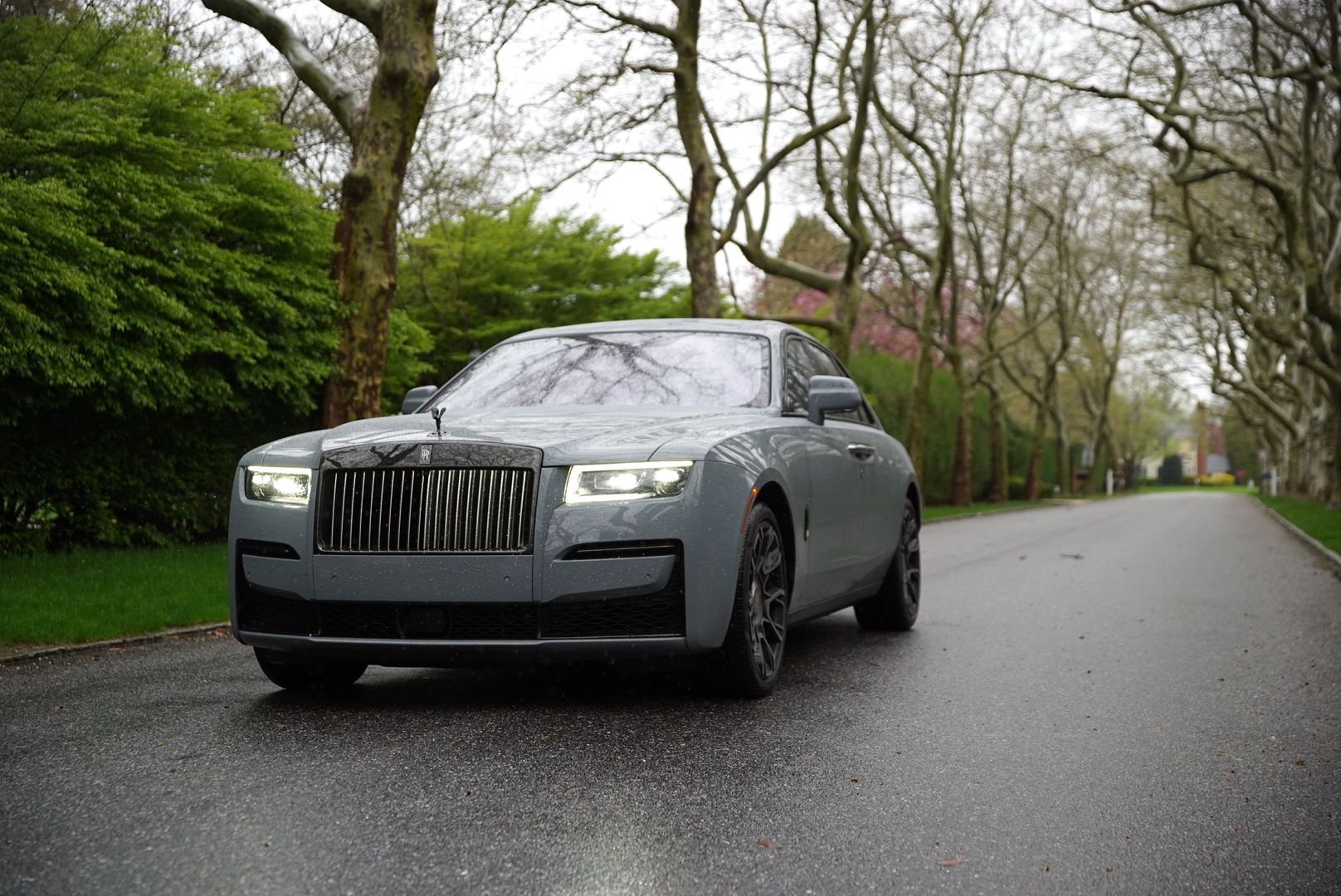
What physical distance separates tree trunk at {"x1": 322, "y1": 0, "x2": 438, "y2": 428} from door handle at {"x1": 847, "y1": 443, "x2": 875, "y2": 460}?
261 inches

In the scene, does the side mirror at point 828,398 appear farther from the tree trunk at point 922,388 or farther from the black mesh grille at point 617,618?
the tree trunk at point 922,388

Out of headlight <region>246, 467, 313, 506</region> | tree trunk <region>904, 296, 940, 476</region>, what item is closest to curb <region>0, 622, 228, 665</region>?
headlight <region>246, 467, 313, 506</region>

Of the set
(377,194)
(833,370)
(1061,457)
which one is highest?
(377,194)

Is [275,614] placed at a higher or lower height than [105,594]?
higher

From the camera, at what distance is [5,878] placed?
3.33 metres

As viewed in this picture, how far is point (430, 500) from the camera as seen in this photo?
524cm

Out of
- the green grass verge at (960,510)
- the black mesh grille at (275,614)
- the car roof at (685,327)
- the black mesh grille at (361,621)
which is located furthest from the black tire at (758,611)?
the green grass verge at (960,510)

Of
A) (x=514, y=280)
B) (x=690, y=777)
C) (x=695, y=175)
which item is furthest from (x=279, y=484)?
(x=514, y=280)

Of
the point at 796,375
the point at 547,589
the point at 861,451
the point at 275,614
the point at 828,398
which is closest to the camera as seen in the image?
the point at 547,589

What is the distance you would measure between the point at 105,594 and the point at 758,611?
530cm

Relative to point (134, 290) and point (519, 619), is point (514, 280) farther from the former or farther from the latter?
point (519, 619)

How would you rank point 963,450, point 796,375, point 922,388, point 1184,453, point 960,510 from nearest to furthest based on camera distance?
1. point 796,375
2. point 922,388
3. point 960,510
4. point 963,450
5. point 1184,453

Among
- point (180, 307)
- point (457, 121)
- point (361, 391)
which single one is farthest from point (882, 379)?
point (180, 307)

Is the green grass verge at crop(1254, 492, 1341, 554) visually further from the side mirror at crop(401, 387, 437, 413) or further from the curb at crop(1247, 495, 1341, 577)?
the side mirror at crop(401, 387, 437, 413)
